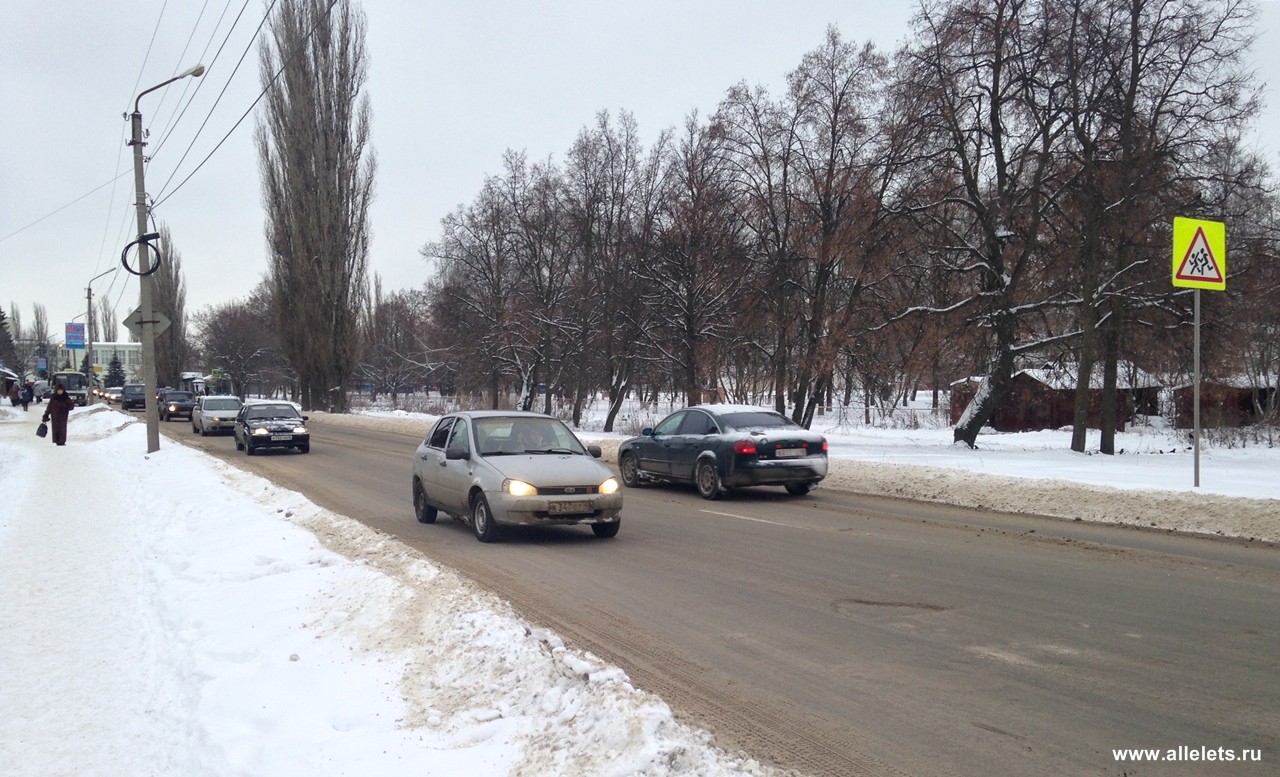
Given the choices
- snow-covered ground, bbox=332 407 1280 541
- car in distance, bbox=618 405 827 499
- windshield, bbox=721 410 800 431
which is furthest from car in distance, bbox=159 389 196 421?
windshield, bbox=721 410 800 431

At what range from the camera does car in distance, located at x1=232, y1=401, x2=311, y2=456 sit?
2631 cm

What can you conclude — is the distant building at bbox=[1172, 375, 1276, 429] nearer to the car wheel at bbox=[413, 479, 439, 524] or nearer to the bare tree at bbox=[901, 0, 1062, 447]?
the bare tree at bbox=[901, 0, 1062, 447]

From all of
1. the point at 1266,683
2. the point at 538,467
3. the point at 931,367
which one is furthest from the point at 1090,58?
the point at 1266,683

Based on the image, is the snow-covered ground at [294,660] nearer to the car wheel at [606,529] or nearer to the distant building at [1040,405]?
the car wheel at [606,529]

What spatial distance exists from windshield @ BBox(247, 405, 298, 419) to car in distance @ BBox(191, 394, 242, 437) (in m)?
7.30

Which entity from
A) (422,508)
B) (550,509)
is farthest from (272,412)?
(550,509)

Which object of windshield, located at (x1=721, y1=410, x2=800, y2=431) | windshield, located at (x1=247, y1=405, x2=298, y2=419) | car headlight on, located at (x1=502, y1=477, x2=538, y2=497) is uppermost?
windshield, located at (x1=721, y1=410, x2=800, y2=431)

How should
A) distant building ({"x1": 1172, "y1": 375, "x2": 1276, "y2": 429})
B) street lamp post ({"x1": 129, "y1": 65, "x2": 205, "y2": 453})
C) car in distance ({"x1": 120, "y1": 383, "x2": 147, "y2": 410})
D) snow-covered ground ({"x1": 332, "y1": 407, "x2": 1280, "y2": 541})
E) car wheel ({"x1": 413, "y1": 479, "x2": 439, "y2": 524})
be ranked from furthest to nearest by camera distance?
car in distance ({"x1": 120, "y1": 383, "x2": 147, "y2": 410}) < distant building ({"x1": 1172, "y1": 375, "x2": 1276, "y2": 429}) < street lamp post ({"x1": 129, "y1": 65, "x2": 205, "y2": 453}) < car wheel ({"x1": 413, "y1": 479, "x2": 439, "y2": 524}) < snow-covered ground ({"x1": 332, "y1": 407, "x2": 1280, "y2": 541})

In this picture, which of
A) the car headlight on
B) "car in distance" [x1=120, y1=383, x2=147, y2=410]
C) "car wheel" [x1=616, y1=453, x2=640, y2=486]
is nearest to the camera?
the car headlight on

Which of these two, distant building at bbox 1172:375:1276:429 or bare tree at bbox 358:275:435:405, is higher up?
bare tree at bbox 358:275:435:405

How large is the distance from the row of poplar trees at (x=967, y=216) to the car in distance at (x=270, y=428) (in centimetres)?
1380

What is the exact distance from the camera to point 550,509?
10.7 metres

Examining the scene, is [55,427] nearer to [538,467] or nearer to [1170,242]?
[538,467]

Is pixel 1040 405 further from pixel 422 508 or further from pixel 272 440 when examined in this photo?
pixel 422 508
